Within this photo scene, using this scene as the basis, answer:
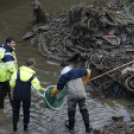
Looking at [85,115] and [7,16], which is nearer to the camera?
[85,115]

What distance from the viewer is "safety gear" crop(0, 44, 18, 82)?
18.6 ft

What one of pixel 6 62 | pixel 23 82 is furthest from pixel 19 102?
pixel 6 62

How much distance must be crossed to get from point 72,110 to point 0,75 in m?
1.99

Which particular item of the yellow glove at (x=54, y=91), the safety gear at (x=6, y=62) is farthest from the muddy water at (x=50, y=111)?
the safety gear at (x=6, y=62)

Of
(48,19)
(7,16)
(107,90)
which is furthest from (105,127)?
(7,16)

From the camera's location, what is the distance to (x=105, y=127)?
578cm

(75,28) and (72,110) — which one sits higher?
(75,28)

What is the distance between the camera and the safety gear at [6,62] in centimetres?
566

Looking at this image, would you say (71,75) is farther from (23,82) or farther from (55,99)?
(23,82)

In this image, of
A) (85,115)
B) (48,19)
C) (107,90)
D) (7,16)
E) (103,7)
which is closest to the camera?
(85,115)

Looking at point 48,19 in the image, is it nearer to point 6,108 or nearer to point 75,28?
point 75,28

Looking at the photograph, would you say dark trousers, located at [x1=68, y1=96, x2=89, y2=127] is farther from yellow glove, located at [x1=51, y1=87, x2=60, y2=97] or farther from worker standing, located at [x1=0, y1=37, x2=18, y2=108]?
worker standing, located at [x1=0, y1=37, x2=18, y2=108]

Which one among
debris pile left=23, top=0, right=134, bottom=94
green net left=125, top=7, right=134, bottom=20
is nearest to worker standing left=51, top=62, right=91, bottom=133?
debris pile left=23, top=0, right=134, bottom=94

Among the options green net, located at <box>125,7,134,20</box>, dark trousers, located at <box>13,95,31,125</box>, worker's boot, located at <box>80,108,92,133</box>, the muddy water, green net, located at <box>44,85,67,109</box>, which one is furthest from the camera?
green net, located at <box>125,7,134,20</box>
